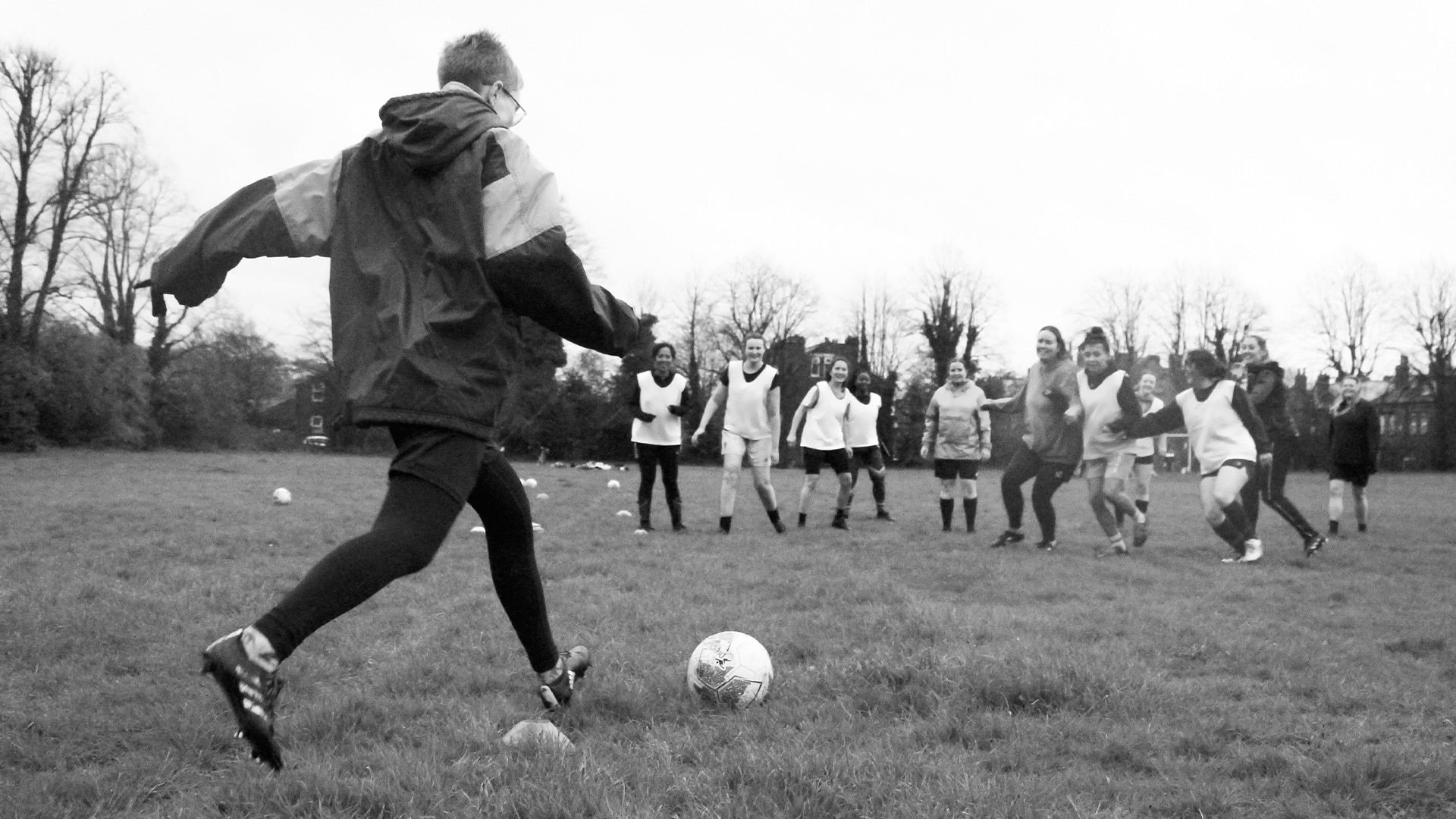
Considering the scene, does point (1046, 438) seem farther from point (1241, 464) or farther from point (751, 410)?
point (751, 410)

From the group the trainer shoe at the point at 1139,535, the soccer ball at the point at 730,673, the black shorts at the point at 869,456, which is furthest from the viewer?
the black shorts at the point at 869,456

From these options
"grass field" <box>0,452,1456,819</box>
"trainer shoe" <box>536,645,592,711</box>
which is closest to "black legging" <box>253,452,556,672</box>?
"grass field" <box>0,452,1456,819</box>

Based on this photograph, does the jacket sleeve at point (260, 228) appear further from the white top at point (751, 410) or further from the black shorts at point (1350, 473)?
the black shorts at point (1350, 473)

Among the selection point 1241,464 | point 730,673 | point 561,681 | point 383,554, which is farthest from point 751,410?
point 383,554

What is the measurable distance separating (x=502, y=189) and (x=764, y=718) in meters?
1.99

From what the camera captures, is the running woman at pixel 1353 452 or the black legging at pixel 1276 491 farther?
the running woman at pixel 1353 452

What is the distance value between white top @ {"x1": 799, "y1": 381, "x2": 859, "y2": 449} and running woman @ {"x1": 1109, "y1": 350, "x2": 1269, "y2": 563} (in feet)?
12.2

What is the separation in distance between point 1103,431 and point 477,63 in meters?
7.78

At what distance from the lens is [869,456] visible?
12984mm

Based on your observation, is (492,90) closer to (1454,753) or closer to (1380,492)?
(1454,753)

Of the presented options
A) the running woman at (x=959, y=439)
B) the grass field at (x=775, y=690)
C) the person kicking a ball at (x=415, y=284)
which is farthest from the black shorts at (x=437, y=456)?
the running woman at (x=959, y=439)

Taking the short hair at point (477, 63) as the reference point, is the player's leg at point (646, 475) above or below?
below

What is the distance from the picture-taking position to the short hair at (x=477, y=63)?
2928 mm

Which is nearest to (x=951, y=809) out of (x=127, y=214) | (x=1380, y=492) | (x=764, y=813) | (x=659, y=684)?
(x=764, y=813)
